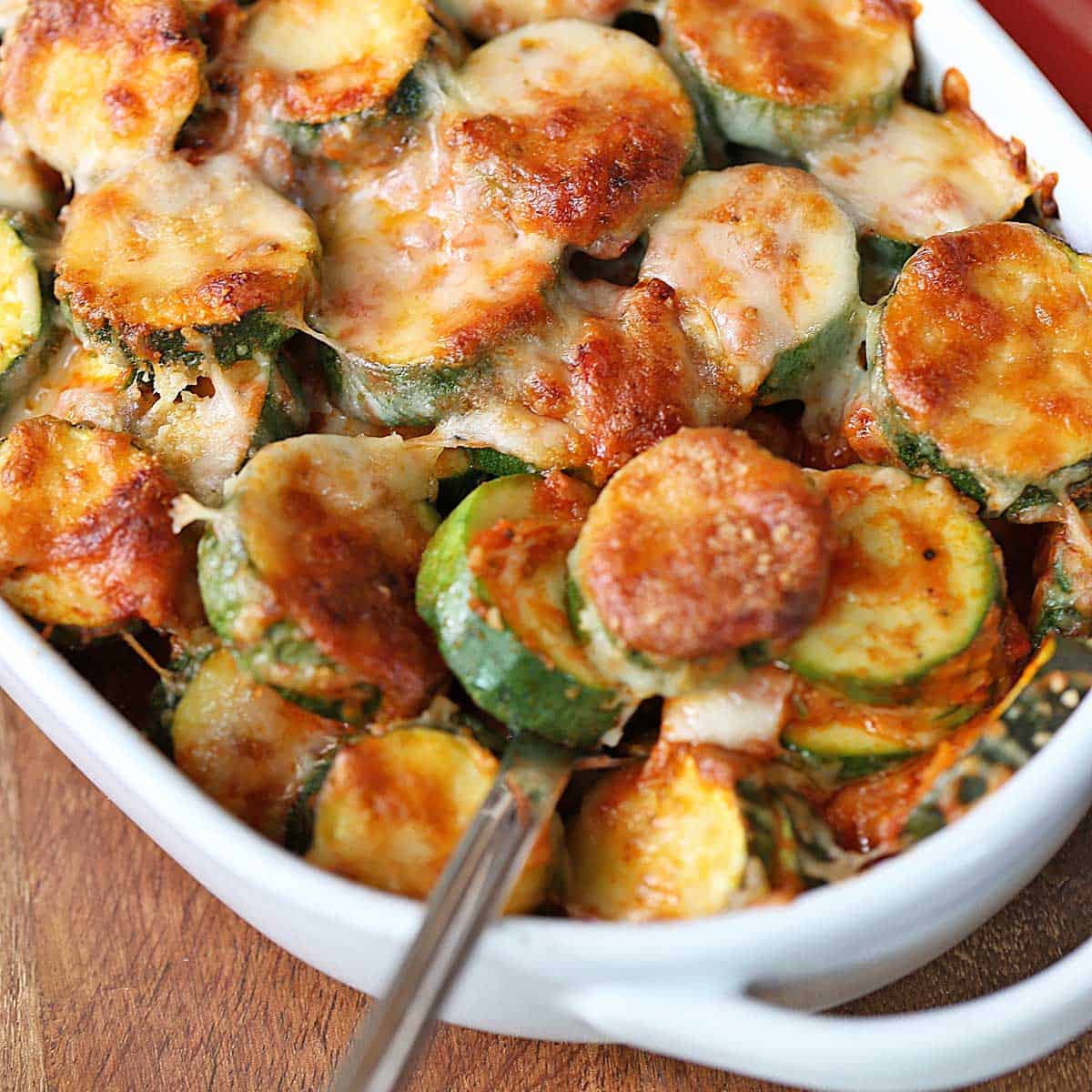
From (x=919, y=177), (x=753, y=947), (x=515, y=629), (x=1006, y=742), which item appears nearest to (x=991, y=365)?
(x=919, y=177)

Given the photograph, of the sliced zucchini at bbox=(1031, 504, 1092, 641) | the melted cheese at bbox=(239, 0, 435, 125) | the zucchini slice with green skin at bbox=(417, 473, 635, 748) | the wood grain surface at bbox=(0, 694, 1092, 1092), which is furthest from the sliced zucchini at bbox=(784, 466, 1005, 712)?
the melted cheese at bbox=(239, 0, 435, 125)

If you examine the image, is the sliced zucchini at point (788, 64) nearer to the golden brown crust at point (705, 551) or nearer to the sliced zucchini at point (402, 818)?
the golden brown crust at point (705, 551)

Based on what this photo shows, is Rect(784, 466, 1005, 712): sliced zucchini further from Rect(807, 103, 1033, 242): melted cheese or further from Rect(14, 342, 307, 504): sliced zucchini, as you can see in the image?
Rect(14, 342, 307, 504): sliced zucchini

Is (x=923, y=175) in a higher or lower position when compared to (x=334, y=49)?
higher

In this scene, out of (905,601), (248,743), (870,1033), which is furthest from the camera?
(248,743)

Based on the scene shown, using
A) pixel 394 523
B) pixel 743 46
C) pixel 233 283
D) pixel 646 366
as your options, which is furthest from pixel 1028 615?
pixel 233 283

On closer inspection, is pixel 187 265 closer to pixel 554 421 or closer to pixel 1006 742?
pixel 554 421

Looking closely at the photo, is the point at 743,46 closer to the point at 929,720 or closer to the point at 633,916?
the point at 929,720
